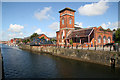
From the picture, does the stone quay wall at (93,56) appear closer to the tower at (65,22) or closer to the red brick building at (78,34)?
the red brick building at (78,34)

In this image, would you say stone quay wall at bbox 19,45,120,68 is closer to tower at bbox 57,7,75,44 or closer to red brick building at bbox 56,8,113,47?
red brick building at bbox 56,8,113,47

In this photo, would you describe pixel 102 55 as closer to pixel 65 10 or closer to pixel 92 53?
pixel 92 53

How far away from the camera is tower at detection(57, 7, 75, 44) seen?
37.9 metres

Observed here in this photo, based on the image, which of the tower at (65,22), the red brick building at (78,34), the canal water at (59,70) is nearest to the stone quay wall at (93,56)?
the canal water at (59,70)

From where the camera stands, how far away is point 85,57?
17.1 metres

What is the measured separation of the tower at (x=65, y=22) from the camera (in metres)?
37.9

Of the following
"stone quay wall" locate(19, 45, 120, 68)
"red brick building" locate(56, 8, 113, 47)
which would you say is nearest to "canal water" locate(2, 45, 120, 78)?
"stone quay wall" locate(19, 45, 120, 68)

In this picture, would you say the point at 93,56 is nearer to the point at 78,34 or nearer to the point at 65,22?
the point at 78,34

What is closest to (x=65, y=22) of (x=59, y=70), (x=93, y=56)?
(x=93, y=56)

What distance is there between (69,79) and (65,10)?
3369 cm

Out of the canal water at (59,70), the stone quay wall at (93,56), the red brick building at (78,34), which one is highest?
the red brick building at (78,34)

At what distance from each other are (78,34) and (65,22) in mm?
8640

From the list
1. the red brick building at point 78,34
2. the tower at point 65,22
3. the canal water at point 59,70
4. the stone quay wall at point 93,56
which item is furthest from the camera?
the tower at point 65,22

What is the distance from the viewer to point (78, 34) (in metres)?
33.2
